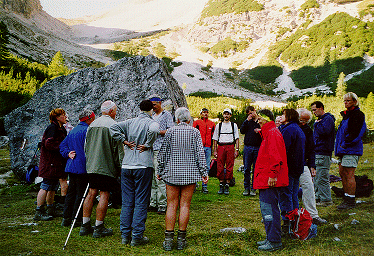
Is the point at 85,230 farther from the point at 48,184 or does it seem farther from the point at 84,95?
the point at 84,95

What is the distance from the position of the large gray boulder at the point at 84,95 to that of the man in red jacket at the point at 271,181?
4.20 metres

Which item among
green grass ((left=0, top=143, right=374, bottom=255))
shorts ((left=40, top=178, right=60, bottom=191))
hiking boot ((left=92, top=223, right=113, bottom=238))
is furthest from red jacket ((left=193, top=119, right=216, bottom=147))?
hiking boot ((left=92, top=223, right=113, bottom=238))

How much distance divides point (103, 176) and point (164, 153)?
42.6 inches

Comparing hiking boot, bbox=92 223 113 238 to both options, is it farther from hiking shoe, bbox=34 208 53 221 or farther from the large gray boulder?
the large gray boulder

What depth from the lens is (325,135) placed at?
5.34 m

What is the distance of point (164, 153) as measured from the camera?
3615mm

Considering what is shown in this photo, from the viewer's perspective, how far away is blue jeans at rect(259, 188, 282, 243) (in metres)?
3.36

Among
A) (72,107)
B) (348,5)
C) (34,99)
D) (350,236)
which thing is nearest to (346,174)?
(350,236)

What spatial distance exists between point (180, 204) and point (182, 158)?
25.6 inches

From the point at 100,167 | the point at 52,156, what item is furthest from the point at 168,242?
the point at 52,156

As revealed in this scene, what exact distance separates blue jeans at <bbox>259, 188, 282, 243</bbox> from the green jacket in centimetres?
227

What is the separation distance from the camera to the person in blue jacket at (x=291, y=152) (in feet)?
13.1

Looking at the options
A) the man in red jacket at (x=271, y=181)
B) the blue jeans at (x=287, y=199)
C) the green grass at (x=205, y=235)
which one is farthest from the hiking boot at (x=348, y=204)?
the man in red jacket at (x=271, y=181)

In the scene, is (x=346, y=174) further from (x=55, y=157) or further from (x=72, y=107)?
(x=72, y=107)
